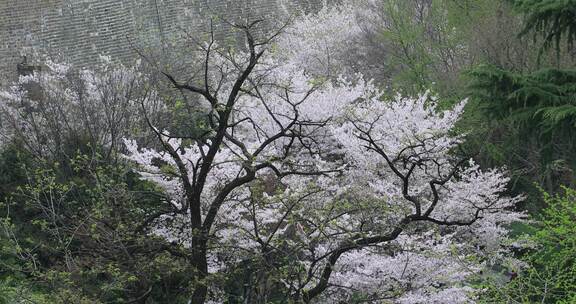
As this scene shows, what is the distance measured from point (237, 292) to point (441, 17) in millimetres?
12234

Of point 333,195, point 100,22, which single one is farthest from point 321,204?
point 100,22

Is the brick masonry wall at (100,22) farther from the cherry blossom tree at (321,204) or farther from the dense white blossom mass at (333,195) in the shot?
the cherry blossom tree at (321,204)

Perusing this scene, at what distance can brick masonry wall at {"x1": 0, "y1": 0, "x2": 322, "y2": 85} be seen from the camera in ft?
99.5

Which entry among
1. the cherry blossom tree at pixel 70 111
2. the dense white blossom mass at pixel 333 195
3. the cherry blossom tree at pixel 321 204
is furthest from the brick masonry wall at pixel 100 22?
the cherry blossom tree at pixel 321 204

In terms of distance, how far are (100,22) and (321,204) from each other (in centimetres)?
1918

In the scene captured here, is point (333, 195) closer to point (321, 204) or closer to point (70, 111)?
point (321, 204)

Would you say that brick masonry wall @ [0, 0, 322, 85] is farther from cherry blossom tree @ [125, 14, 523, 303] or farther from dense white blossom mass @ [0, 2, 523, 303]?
cherry blossom tree @ [125, 14, 523, 303]

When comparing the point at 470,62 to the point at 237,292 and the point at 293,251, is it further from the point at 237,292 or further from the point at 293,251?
the point at 293,251

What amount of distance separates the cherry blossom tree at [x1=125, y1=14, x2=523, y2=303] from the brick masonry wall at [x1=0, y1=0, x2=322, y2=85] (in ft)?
39.6

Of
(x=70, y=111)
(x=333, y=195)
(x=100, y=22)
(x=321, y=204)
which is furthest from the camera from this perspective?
(x=100, y=22)

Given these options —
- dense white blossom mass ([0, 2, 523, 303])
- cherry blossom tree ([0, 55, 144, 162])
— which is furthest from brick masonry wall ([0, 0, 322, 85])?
dense white blossom mass ([0, 2, 523, 303])

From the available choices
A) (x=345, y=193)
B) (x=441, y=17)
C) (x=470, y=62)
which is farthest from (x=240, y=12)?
(x=345, y=193)

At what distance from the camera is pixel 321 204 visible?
1462cm

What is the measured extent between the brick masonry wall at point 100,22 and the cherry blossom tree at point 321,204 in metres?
12.1
